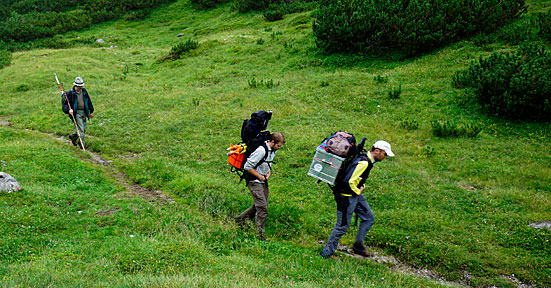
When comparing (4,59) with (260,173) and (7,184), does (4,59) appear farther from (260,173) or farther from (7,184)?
(260,173)

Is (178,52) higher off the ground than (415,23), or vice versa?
(415,23)

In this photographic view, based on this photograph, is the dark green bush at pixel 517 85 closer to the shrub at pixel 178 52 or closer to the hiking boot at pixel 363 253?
the hiking boot at pixel 363 253

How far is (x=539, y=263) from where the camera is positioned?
7.29 meters

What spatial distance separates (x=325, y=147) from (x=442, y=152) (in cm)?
712

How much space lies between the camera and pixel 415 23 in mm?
20312

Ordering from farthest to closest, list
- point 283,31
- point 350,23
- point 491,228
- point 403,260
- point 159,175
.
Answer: point 283,31 → point 350,23 → point 159,175 → point 491,228 → point 403,260

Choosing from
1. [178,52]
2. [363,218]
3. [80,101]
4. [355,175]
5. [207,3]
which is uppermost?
[207,3]

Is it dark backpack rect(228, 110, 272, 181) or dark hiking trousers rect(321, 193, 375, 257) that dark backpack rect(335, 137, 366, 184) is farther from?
dark backpack rect(228, 110, 272, 181)

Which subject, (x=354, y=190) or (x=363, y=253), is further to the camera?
(x=363, y=253)

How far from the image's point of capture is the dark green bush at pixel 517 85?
12.6m

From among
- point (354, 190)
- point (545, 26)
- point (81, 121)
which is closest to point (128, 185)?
point (81, 121)

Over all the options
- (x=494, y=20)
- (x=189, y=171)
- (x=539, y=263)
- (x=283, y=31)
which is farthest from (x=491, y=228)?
(x=283, y=31)

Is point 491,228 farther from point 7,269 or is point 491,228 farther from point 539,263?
point 7,269

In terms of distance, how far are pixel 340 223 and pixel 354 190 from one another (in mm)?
846
